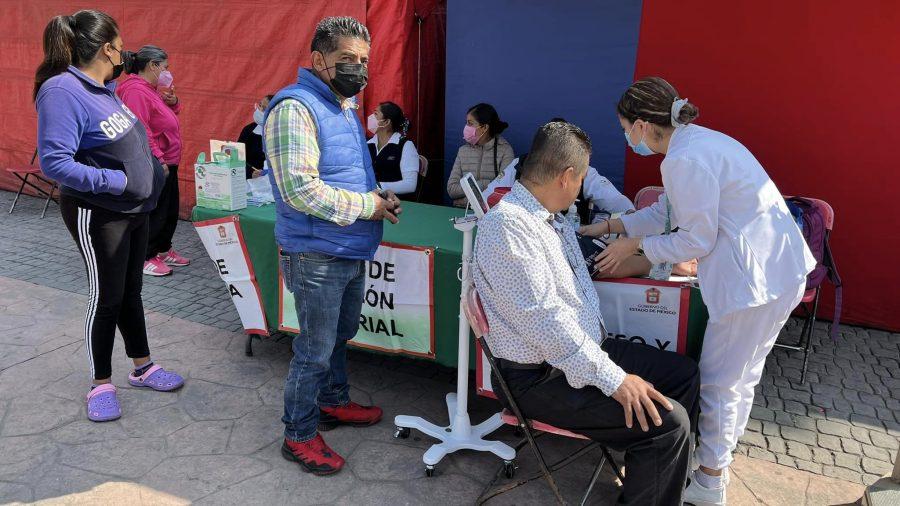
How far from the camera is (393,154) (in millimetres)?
5238

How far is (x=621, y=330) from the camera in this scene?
291cm

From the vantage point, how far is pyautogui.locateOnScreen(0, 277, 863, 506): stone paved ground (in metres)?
2.84

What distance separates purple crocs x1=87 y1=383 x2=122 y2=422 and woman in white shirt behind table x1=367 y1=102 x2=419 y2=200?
2.51 metres

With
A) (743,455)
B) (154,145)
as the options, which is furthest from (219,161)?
(743,455)

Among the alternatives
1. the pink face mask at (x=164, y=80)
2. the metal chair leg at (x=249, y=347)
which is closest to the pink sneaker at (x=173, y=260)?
the pink face mask at (x=164, y=80)

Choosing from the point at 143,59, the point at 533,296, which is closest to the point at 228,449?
the point at 533,296

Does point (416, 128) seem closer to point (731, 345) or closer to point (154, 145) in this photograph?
point (154, 145)

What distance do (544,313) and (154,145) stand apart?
4.20 metres

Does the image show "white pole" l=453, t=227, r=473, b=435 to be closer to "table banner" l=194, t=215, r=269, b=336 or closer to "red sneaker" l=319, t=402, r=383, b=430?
"red sneaker" l=319, t=402, r=383, b=430

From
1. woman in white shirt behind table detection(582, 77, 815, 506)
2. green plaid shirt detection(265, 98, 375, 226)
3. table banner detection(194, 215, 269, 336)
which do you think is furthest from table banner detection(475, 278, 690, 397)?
table banner detection(194, 215, 269, 336)

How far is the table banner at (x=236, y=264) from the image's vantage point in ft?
12.1

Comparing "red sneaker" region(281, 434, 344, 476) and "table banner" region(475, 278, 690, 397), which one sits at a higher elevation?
"table banner" region(475, 278, 690, 397)

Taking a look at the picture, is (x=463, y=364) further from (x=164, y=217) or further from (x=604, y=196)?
(x=164, y=217)

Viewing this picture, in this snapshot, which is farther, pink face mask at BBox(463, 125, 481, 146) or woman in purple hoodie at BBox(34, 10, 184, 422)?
pink face mask at BBox(463, 125, 481, 146)
